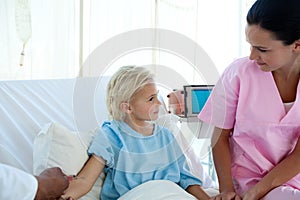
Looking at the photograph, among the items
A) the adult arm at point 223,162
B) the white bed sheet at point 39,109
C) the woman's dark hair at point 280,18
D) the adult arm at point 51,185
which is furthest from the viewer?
the white bed sheet at point 39,109

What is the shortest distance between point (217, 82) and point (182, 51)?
1.40ft

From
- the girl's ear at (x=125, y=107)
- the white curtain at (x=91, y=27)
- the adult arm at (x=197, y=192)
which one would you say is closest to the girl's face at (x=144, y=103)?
the girl's ear at (x=125, y=107)

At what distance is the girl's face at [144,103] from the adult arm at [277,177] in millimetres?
409

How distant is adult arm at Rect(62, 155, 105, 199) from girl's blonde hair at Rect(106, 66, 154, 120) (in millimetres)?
186

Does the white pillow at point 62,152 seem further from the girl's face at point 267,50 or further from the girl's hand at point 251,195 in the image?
the girl's face at point 267,50

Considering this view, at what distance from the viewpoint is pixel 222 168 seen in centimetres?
135

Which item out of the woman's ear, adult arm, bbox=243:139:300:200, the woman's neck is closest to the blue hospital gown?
the woman's neck

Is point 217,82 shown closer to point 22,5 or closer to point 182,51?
point 182,51

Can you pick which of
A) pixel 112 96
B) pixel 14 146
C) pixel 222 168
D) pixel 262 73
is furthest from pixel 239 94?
pixel 14 146

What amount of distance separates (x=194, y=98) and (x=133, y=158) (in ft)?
1.78

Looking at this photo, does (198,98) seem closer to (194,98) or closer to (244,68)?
(194,98)

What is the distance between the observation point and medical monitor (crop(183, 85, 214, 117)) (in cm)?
179

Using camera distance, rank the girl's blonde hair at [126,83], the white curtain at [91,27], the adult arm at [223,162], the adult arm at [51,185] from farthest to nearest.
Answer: the white curtain at [91,27]
the girl's blonde hair at [126,83]
the adult arm at [223,162]
the adult arm at [51,185]

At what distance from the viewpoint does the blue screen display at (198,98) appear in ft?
5.98
